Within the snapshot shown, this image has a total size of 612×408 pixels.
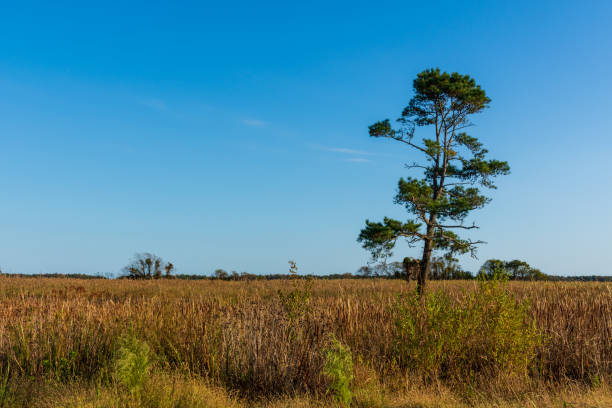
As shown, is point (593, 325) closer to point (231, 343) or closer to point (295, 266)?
point (295, 266)

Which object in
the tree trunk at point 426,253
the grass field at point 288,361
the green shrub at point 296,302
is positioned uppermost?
the tree trunk at point 426,253

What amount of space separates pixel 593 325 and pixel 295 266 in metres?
7.54

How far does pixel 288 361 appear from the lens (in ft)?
22.4

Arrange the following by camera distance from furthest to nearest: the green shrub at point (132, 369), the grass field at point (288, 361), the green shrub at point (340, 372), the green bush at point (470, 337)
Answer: the green bush at point (470, 337) → the grass field at point (288, 361) → the green shrub at point (340, 372) → the green shrub at point (132, 369)

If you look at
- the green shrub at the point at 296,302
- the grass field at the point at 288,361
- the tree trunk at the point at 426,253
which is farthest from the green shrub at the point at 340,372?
the tree trunk at the point at 426,253

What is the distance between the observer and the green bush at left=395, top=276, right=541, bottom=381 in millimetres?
7340

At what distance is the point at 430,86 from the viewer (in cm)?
1587

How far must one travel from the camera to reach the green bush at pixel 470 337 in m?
7.34

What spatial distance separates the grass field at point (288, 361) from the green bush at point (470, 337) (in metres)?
0.03

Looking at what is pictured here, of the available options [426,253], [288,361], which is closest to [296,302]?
[288,361]

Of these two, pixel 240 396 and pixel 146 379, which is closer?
pixel 146 379

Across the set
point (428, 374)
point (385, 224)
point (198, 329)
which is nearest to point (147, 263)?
point (385, 224)

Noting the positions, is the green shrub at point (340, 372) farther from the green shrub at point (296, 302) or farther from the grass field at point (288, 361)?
the green shrub at point (296, 302)

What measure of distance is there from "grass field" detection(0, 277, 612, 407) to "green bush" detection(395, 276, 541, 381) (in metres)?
0.03
